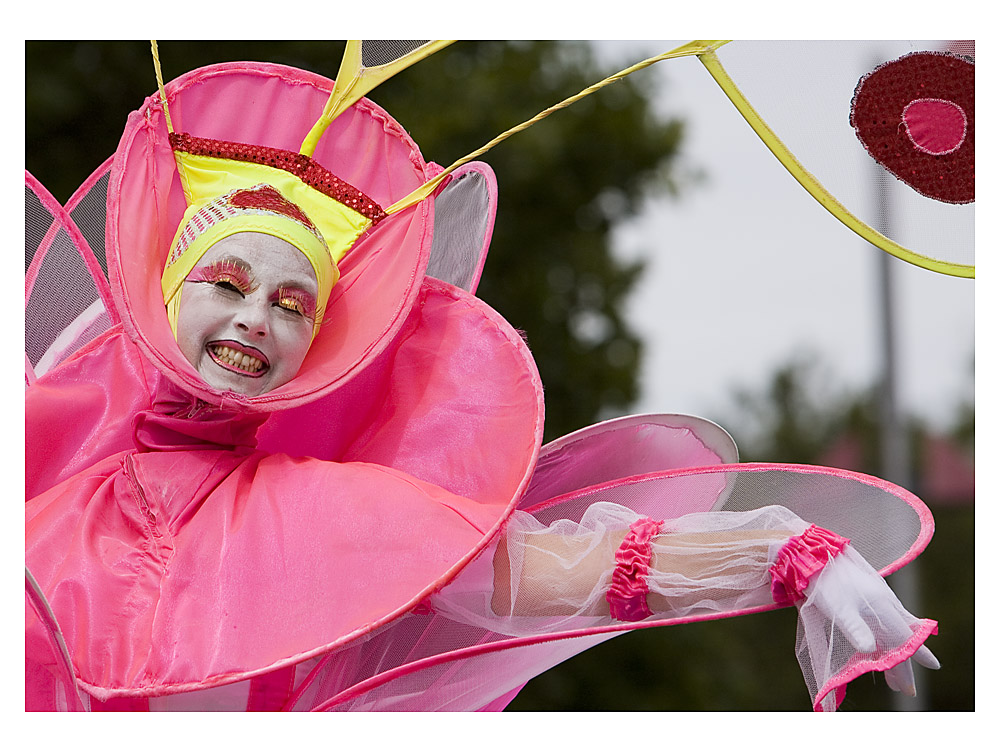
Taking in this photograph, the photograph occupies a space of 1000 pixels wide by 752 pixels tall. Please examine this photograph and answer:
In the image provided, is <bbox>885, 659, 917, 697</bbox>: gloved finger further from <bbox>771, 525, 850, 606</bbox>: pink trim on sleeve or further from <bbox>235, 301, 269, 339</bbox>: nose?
<bbox>235, 301, 269, 339</bbox>: nose

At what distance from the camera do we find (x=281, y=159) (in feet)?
4.11

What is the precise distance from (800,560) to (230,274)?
661mm

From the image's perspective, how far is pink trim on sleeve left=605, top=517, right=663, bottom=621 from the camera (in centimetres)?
108

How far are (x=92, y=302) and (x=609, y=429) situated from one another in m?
0.68

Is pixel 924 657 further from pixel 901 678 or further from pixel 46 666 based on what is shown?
pixel 46 666

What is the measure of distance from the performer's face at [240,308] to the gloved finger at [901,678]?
71 cm

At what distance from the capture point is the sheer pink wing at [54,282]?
131cm

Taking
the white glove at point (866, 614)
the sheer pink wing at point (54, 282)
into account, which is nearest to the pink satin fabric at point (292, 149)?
the sheer pink wing at point (54, 282)

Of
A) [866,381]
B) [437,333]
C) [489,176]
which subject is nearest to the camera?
[437,333]

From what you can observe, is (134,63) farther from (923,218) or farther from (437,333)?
(923,218)

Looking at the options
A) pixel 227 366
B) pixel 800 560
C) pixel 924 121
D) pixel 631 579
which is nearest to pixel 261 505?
pixel 227 366

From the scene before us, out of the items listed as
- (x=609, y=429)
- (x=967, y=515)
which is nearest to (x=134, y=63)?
(x=609, y=429)

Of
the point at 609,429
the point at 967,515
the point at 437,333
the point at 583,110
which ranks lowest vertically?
the point at 967,515
